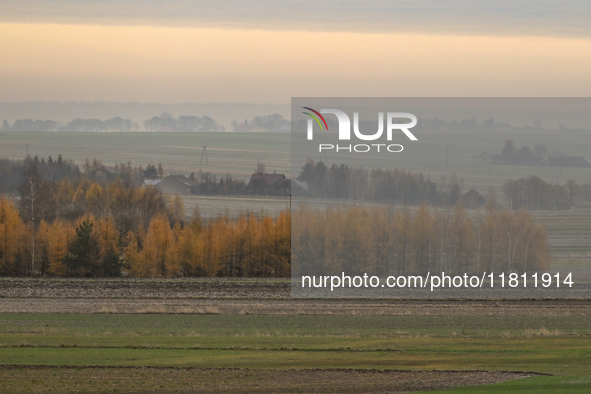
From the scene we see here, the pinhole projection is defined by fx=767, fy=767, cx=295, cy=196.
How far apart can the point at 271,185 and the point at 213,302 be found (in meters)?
102

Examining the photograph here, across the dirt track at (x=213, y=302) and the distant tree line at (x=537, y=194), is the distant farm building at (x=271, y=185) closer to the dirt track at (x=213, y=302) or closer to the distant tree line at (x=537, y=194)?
the distant tree line at (x=537, y=194)

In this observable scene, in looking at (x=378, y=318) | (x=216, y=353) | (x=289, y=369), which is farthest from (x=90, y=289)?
(x=289, y=369)

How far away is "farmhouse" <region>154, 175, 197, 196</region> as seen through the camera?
168 meters

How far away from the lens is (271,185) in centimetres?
14862

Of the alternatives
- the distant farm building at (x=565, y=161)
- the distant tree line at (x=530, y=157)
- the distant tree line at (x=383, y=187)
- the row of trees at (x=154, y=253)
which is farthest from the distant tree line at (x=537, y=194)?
the row of trees at (x=154, y=253)

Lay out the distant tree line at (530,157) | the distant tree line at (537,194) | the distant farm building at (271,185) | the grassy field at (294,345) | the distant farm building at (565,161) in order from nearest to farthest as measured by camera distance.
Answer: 1. the grassy field at (294,345)
2. the distant tree line at (537,194)
3. the distant tree line at (530,157)
4. the distant farm building at (565,161)
5. the distant farm building at (271,185)

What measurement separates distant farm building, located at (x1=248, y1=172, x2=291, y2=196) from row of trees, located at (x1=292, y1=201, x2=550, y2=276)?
257 feet

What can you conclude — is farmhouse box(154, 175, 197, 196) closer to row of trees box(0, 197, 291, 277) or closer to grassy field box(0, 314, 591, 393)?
row of trees box(0, 197, 291, 277)

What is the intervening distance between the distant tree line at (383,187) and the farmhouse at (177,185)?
93.7m

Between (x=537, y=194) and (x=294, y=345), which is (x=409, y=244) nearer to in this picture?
(x=537, y=194)

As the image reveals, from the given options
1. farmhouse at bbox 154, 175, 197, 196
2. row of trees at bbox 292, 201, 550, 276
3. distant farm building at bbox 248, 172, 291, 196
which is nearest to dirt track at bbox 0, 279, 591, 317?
row of trees at bbox 292, 201, 550, 276

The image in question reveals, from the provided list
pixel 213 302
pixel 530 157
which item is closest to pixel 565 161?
pixel 530 157

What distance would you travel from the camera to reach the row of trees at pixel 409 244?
61.2 m

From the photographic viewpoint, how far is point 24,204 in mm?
91438
